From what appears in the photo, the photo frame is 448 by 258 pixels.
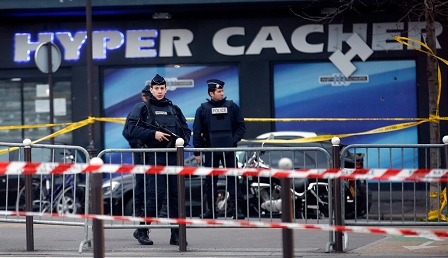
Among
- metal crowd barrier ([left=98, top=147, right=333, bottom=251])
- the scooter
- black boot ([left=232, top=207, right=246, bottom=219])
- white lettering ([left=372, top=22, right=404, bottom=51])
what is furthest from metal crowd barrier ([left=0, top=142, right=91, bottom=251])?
white lettering ([left=372, top=22, right=404, bottom=51])

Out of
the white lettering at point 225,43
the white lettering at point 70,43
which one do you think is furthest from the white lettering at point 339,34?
the white lettering at point 70,43

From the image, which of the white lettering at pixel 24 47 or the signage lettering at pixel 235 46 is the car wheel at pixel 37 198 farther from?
→ the white lettering at pixel 24 47

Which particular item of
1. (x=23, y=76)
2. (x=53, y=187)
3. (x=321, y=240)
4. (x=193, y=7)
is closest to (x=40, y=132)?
(x=23, y=76)

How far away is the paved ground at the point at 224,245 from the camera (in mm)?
8484

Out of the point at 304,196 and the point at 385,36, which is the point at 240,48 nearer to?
the point at 385,36

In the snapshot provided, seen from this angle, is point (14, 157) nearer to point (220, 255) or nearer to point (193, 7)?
point (220, 255)

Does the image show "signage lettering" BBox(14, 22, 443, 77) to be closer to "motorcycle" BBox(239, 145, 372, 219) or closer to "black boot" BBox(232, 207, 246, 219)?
"motorcycle" BBox(239, 145, 372, 219)

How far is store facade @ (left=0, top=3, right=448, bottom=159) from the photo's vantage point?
18.9 metres

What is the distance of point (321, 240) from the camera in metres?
9.46

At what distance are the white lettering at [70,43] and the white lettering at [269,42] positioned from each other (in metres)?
3.95

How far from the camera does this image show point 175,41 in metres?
19.2

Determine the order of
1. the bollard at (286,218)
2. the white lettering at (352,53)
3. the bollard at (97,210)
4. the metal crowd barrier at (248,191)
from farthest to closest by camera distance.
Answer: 1. the white lettering at (352,53)
2. the metal crowd barrier at (248,191)
3. the bollard at (97,210)
4. the bollard at (286,218)

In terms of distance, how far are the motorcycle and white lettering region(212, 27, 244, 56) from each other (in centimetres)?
870

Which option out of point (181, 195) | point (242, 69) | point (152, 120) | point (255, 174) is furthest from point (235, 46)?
point (255, 174)
